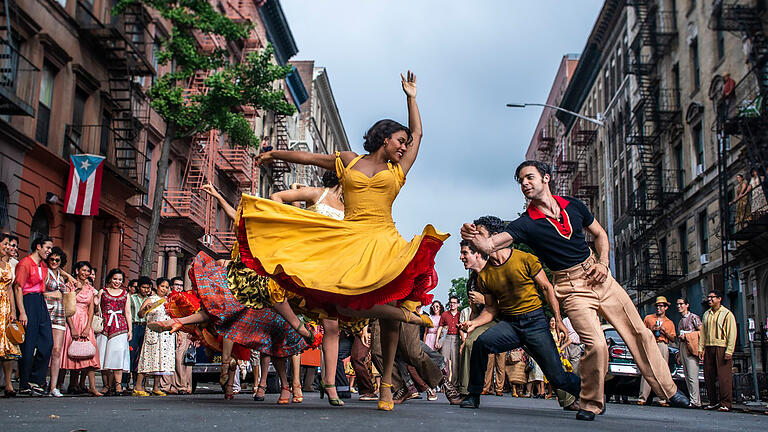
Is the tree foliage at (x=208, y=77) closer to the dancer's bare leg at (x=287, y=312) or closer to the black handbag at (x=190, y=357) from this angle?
the black handbag at (x=190, y=357)

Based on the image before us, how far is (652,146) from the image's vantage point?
141 feet

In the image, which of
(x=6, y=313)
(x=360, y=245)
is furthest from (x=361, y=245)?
(x=6, y=313)

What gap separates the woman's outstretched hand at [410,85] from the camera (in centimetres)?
773

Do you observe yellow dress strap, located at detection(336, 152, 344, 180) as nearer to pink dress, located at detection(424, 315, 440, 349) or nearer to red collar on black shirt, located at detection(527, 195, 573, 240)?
red collar on black shirt, located at detection(527, 195, 573, 240)

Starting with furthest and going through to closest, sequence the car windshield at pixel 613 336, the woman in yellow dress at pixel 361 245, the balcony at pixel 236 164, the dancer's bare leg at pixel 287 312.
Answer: the balcony at pixel 236 164
the car windshield at pixel 613 336
the dancer's bare leg at pixel 287 312
the woman in yellow dress at pixel 361 245

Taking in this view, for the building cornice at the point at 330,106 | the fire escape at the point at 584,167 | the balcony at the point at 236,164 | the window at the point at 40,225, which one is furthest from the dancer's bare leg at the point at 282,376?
the building cornice at the point at 330,106

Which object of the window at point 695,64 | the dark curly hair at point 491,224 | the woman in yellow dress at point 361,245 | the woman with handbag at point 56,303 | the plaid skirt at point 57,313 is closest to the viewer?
the woman in yellow dress at point 361,245

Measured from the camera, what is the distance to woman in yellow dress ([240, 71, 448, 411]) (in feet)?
22.2

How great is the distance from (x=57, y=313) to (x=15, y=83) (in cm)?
986

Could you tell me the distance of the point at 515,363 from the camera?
811 inches

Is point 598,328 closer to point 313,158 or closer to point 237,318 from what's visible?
point 313,158

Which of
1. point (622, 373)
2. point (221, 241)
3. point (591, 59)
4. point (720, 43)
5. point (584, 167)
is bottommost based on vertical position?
point (622, 373)

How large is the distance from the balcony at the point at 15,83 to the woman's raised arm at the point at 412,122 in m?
13.5

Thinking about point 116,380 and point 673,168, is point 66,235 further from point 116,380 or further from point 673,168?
point 673,168
